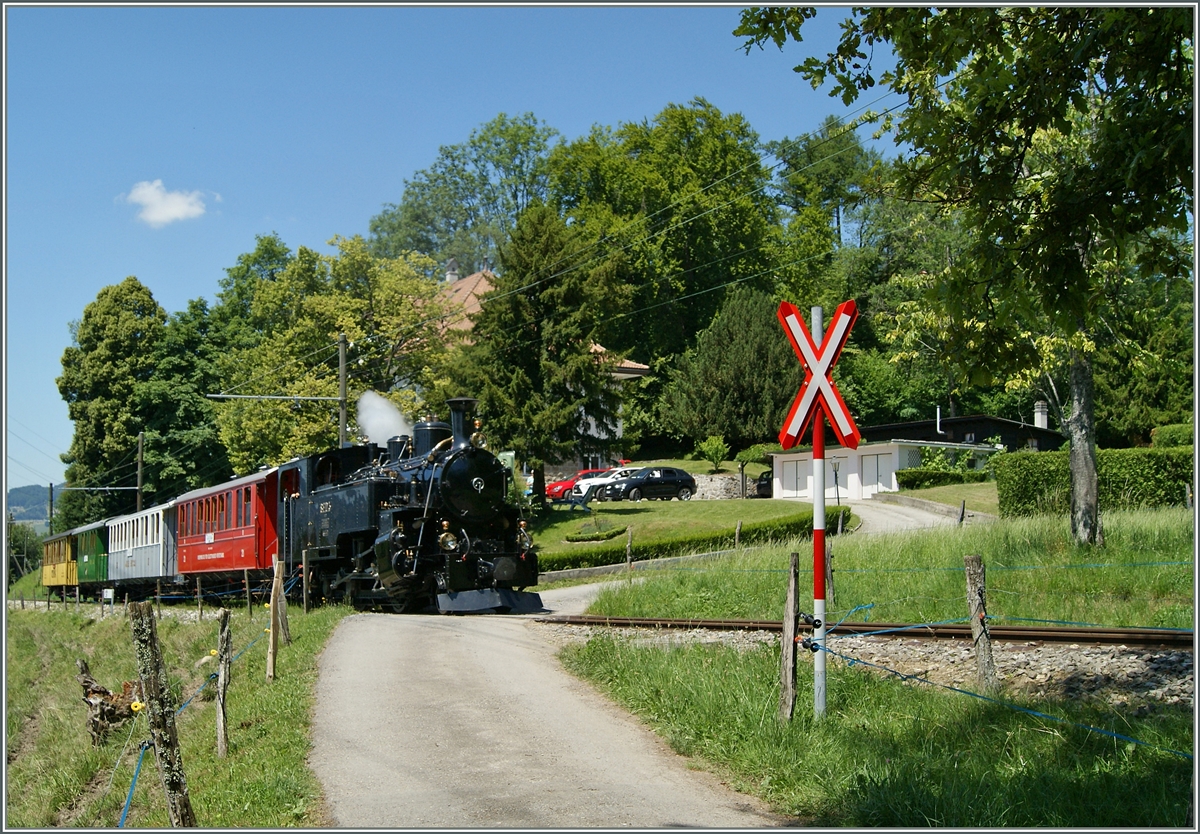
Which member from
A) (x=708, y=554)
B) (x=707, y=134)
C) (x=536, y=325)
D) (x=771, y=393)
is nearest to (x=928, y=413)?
(x=771, y=393)

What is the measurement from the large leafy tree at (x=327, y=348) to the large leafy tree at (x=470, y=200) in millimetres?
29270

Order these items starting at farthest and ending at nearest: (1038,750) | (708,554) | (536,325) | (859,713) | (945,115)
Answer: (536,325) < (708,554) < (859,713) < (945,115) < (1038,750)

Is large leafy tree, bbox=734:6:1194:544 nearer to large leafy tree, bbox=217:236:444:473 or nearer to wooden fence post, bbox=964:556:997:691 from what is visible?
wooden fence post, bbox=964:556:997:691

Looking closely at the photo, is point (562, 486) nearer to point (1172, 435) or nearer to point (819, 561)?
point (1172, 435)

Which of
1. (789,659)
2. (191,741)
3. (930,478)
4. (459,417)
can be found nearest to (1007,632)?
(789,659)

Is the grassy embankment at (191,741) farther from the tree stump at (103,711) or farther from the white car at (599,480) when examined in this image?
the white car at (599,480)

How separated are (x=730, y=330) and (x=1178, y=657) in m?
42.7

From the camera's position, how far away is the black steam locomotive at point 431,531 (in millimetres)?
18859

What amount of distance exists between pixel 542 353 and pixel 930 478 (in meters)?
17.7

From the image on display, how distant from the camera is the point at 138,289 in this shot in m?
56.1

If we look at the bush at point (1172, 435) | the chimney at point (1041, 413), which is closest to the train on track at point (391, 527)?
the bush at point (1172, 435)

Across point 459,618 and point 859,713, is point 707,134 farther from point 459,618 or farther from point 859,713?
point 859,713

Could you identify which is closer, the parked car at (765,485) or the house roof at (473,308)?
the house roof at (473,308)

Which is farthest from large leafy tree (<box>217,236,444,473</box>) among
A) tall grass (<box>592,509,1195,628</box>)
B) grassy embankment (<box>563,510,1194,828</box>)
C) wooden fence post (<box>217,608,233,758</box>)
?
wooden fence post (<box>217,608,233,758</box>)
